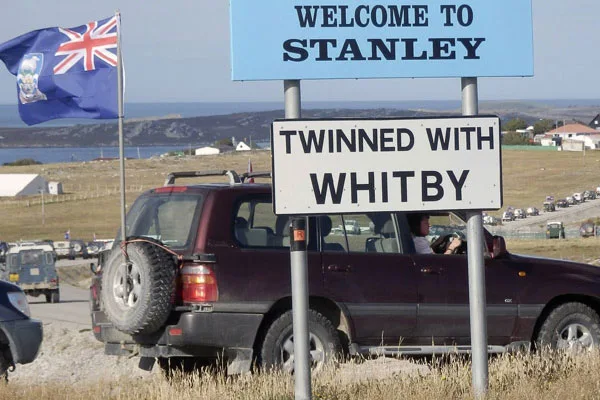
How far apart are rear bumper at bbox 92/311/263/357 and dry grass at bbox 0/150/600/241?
7395 centimetres

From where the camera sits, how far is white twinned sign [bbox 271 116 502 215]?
303 inches

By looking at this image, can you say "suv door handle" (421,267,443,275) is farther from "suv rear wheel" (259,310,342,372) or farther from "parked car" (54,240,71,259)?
"parked car" (54,240,71,259)

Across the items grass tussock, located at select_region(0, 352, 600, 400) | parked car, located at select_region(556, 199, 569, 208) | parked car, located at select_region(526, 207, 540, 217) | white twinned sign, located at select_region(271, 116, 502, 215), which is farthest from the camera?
parked car, located at select_region(556, 199, 569, 208)

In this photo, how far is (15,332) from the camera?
423 inches

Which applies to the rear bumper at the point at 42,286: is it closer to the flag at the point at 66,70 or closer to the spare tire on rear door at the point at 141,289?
the flag at the point at 66,70

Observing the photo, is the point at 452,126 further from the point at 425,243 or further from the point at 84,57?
the point at 84,57

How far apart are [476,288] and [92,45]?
744 cm

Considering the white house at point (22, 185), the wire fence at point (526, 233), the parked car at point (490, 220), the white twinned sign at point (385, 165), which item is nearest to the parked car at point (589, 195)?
the parked car at point (490, 220)

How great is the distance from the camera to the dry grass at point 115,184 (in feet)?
306

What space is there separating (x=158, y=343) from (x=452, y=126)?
11.0 feet

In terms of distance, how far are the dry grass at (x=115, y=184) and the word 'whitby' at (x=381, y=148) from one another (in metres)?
76.3

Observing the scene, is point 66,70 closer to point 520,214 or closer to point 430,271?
point 430,271

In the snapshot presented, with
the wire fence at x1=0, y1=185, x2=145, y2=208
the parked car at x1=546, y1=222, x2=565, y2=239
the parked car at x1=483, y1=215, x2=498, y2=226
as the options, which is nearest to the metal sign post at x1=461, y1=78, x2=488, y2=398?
the parked car at x1=546, y1=222, x2=565, y2=239

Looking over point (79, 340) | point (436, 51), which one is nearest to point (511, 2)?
point (436, 51)
